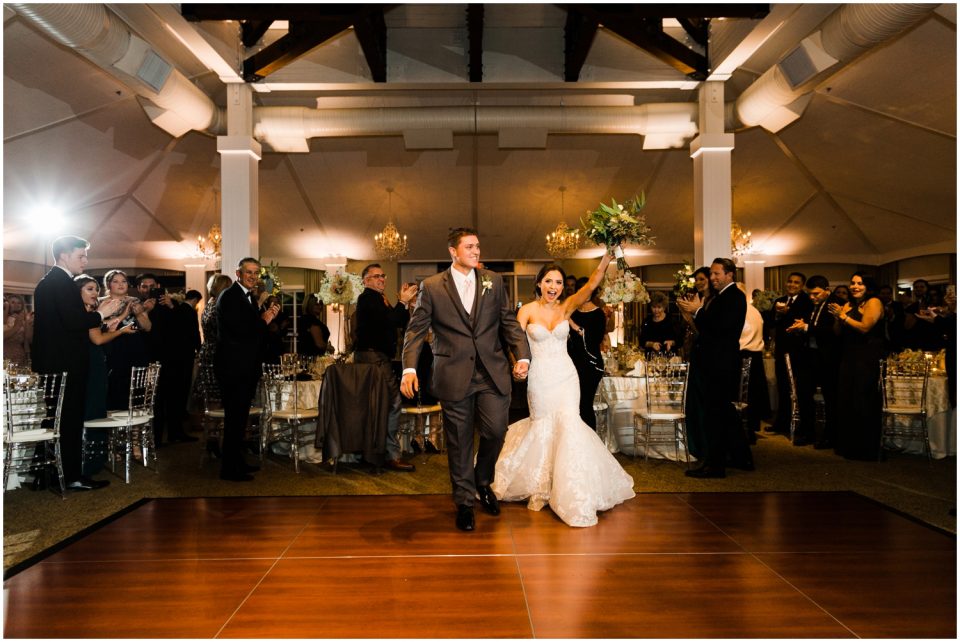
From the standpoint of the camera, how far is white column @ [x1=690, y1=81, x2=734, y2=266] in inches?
311

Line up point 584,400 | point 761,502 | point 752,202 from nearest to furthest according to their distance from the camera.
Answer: point 761,502, point 584,400, point 752,202

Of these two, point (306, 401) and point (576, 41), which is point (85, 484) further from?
point (576, 41)

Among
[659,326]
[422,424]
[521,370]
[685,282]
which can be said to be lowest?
[422,424]

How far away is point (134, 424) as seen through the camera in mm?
5438

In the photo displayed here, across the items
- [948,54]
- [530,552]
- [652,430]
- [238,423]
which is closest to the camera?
[530,552]

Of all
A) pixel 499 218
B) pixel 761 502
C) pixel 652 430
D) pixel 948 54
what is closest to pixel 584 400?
pixel 652 430

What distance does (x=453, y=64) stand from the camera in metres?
8.41

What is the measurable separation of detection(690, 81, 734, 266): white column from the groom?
477 cm

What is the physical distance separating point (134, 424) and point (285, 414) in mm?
1202

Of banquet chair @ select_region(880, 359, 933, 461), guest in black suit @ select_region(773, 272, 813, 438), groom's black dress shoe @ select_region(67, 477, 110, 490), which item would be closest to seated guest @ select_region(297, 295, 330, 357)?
groom's black dress shoe @ select_region(67, 477, 110, 490)

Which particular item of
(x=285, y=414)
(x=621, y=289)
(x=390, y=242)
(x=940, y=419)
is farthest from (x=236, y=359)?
(x=390, y=242)

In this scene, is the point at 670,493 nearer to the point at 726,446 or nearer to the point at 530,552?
the point at 726,446

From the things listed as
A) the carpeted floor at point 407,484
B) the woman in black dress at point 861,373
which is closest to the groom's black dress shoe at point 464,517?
the carpeted floor at point 407,484

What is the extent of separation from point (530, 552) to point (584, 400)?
7.91 ft
